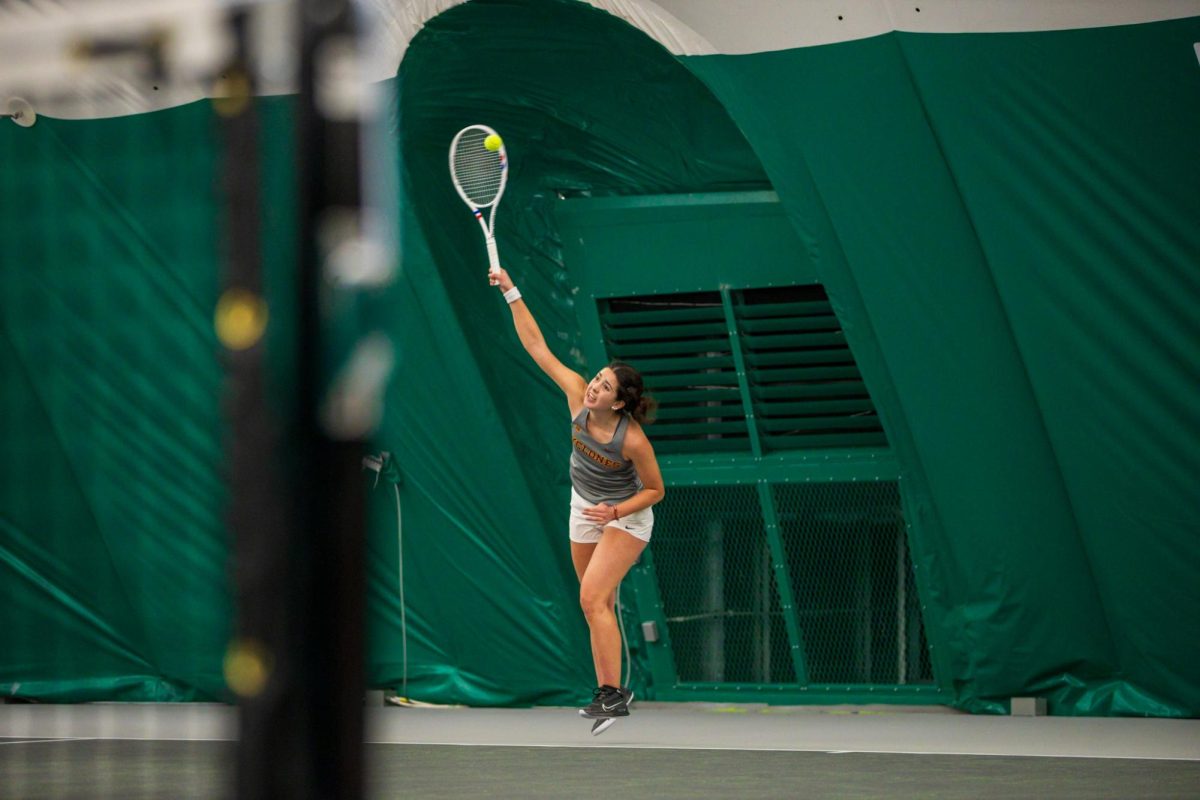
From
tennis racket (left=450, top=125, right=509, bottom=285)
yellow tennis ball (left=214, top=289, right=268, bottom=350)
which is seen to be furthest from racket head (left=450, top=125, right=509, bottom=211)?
yellow tennis ball (left=214, top=289, right=268, bottom=350)

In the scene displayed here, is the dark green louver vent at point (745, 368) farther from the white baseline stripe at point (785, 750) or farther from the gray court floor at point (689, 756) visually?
the white baseline stripe at point (785, 750)

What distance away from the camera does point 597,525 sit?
6.98 meters

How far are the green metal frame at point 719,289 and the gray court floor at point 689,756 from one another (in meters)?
0.30

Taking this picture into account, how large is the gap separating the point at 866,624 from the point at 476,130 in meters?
2.82

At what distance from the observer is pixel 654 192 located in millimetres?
7973

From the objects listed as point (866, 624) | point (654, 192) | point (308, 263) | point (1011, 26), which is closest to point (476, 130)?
point (654, 192)

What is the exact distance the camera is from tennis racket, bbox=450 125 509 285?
718cm

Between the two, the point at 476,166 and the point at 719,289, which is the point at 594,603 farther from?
the point at 476,166

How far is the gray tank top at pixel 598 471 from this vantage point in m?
6.88

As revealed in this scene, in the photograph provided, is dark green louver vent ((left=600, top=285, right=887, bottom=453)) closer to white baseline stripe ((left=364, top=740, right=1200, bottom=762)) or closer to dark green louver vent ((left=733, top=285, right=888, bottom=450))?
dark green louver vent ((left=733, top=285, right=888, bottom=450))

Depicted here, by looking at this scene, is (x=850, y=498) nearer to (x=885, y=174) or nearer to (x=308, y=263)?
(x=885, y=174)

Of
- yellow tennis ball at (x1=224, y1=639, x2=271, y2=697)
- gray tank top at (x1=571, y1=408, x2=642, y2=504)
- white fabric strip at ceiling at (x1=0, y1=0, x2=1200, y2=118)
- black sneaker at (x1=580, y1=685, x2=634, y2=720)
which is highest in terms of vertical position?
white fabric strip at ceiling at (x1=0, y1=0, x2=1200, y2=118)

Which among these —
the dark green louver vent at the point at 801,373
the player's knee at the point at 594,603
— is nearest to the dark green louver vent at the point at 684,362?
the dark green louver vent at the point at 801,373

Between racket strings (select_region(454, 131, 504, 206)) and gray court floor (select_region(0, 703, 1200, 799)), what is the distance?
2254 mm
